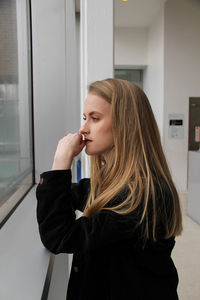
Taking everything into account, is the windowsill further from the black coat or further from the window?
the window

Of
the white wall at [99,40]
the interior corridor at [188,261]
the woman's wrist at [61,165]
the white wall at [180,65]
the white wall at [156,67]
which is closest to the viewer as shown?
the woman's wrist at [61,165]

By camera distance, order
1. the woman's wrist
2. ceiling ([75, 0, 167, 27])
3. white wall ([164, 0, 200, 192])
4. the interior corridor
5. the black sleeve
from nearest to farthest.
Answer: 1. the black sleeve
2. the woman's wrist
3. the interior corridor
4. ceiling ([75, 0, 167, 27])
5. white wall ([164, 0, 200, 192])

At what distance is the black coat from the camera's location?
27.0 inches

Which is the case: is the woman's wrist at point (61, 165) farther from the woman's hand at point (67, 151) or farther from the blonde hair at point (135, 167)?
the blonde hair at point (135, 167)

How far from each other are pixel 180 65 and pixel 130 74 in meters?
1.55

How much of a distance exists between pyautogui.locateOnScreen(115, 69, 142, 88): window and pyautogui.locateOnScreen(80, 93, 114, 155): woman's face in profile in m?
6.12

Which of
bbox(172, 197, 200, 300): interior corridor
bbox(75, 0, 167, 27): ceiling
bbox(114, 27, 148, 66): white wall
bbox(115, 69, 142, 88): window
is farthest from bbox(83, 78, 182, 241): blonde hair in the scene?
bbox(115, 69, 142, 88): window

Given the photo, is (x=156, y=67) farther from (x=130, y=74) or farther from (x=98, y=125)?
(x=98, y=125)

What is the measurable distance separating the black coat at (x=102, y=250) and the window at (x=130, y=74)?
627 cm

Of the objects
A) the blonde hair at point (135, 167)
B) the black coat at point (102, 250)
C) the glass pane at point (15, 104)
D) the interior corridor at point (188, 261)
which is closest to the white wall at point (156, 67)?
the interior corridor at point (188, 261)

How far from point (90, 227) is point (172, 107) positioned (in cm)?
542

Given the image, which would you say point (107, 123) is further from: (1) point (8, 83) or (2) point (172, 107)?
(2) point (172, 107)

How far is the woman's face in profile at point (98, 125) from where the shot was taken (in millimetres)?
802

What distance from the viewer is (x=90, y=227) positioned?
27.3 inches
